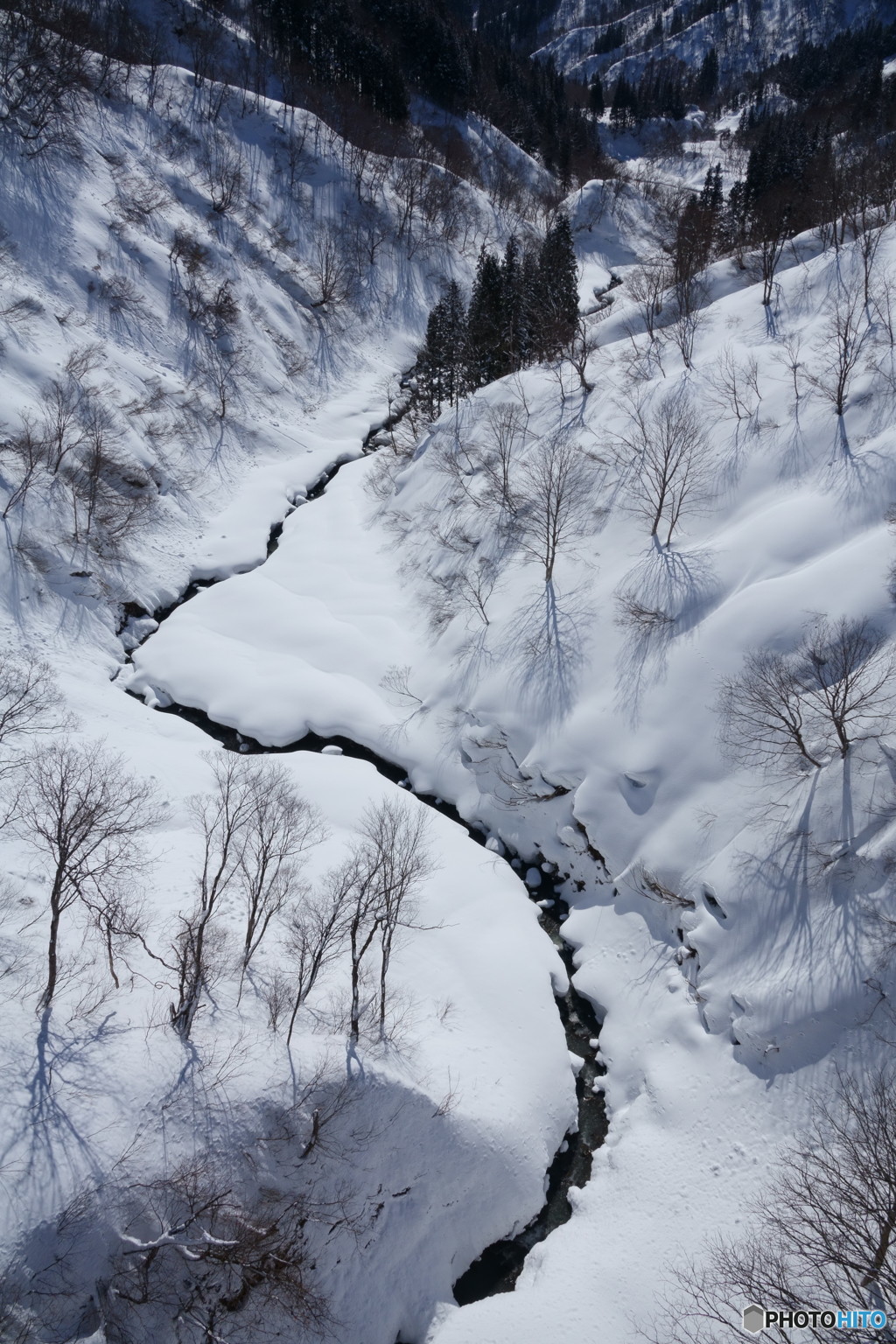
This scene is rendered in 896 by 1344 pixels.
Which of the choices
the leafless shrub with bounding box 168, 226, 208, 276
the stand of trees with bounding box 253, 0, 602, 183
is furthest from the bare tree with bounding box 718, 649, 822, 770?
the stand of trees with bounding box 253, 0, 602, 183

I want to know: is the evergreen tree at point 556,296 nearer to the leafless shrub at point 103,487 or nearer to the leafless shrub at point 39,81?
the leafless shrub at point 103,487

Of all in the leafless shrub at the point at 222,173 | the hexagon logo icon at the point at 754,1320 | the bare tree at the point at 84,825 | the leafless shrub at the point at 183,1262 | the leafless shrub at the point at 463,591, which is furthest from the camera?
the leafless shrub at the point at 222,173

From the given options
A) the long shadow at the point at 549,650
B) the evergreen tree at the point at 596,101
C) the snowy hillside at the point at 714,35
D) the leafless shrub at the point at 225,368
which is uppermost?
the snowy hillside at the point at 714,35

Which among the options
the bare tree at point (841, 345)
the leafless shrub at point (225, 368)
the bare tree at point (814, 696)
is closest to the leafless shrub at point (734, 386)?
the bare tree at point (841, 345)

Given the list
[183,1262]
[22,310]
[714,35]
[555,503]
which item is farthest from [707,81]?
[183,1262]

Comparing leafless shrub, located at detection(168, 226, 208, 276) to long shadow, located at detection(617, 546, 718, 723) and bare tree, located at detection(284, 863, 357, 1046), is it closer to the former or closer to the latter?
long shadow, located at detection(617, 546, 718, 723)
